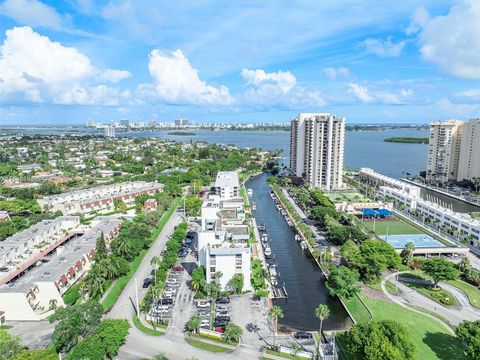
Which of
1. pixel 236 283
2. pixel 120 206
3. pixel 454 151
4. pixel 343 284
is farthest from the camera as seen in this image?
pixel 454 151

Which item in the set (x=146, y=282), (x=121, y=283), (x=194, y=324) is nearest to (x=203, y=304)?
(x=194, y=324)

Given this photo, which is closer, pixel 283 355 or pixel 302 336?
pixel 283 355

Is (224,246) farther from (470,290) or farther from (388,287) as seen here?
(470,290)

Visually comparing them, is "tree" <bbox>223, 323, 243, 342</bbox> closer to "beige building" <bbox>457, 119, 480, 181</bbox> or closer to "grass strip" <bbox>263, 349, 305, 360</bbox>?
"grass strip" <bbox>263, 349, 305, 360</bbox>

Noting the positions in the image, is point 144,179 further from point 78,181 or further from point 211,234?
point 211,234

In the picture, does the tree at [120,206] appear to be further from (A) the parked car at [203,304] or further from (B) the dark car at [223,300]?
(B) the dark car at [223,300]

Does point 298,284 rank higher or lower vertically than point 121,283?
lower
